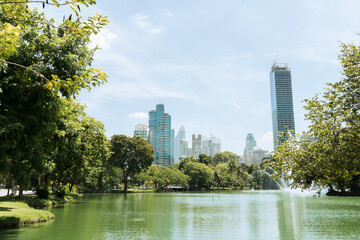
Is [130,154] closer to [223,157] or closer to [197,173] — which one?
[197,173]

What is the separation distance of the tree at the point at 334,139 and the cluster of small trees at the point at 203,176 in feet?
243

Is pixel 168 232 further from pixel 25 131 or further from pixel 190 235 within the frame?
pixel 25 131

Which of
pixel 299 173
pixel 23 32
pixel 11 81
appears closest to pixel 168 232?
pixel 299 173

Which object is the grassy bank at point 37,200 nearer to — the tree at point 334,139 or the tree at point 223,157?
the tree at point 334,139

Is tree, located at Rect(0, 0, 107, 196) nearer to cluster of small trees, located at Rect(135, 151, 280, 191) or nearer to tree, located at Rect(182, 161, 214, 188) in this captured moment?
cluster of small trees, located at Rect(135, 151, 280, 191)

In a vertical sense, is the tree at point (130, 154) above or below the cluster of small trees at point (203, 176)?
above

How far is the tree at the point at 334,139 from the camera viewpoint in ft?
31.9

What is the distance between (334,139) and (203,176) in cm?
9114

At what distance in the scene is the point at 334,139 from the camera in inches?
390

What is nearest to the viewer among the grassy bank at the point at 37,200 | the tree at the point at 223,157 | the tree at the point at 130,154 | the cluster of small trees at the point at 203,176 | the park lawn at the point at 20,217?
the park lawn at the point at 20,217

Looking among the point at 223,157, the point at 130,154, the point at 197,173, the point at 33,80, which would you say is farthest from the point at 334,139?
the point at 223,157

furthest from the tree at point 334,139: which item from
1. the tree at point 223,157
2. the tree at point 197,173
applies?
the tree at point 223,157

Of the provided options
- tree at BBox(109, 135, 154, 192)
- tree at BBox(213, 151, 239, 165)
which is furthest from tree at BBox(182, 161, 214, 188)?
tree at BBox(213, 151, 239, 165)

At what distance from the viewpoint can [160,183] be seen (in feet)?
299
